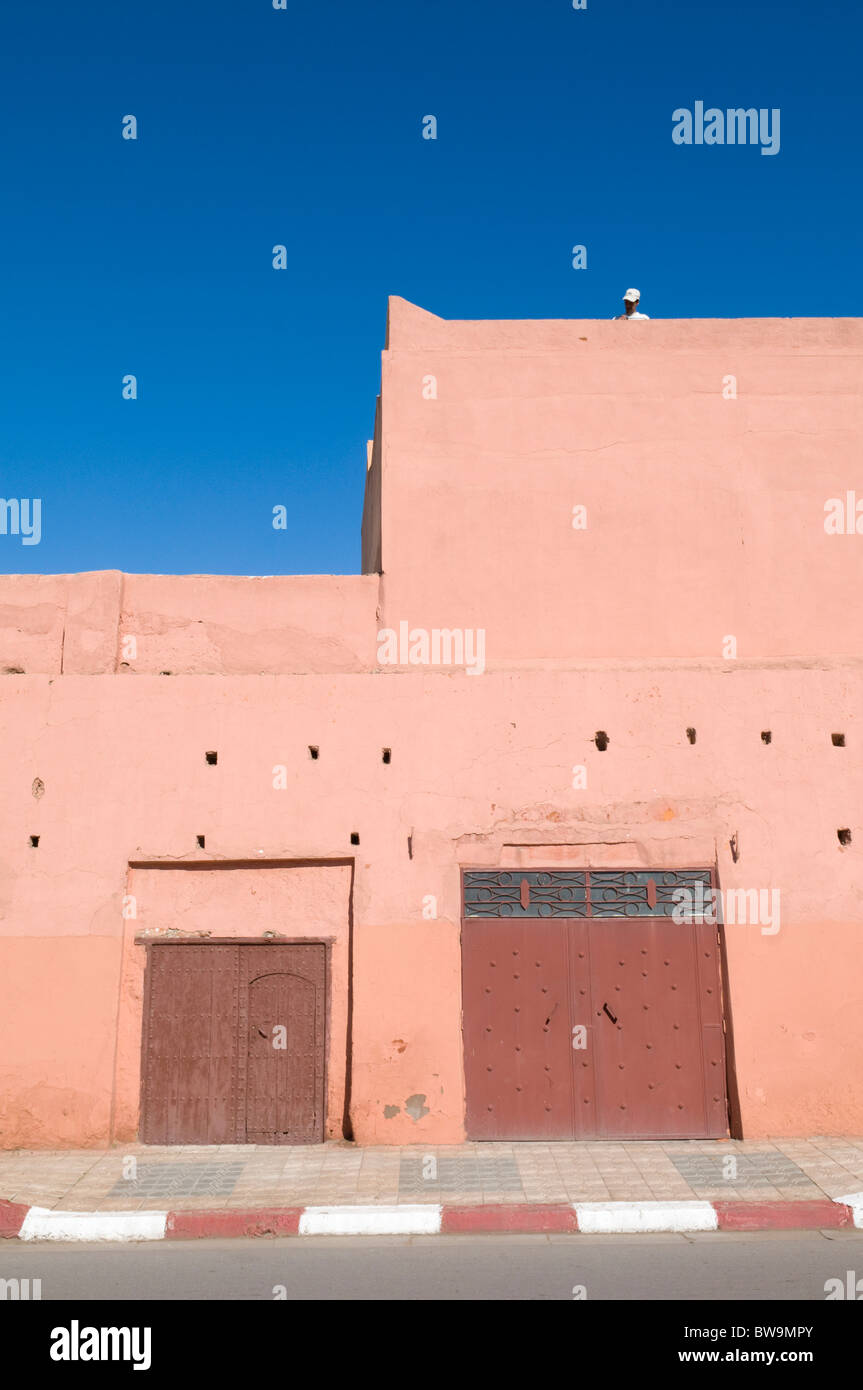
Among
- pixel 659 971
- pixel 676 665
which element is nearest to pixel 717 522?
pixel 676 665

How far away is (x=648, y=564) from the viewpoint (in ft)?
35.6

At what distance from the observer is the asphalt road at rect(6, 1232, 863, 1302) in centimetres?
600


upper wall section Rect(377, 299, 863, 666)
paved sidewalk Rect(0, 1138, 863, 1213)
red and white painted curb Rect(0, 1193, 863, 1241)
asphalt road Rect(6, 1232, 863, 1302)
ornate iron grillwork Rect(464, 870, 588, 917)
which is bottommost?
asphalt road Rect(6, 1232, 863, 1302)

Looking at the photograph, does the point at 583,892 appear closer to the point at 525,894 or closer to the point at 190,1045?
the point at 525,894

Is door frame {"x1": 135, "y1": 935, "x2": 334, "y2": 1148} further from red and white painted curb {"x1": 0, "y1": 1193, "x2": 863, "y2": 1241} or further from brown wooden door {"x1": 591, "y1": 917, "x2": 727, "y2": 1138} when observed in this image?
brown wooden door {"x1": 591, "y1": 917, "x2": 727, "y2": 1138}

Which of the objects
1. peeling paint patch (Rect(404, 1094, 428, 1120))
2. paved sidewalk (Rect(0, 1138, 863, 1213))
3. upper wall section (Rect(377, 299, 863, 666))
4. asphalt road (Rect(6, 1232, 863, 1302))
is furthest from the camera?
upper wall section (Rect(377, 299, 863, 666))

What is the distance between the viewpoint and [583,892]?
9.57 meters

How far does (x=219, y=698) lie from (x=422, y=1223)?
15.6 feet

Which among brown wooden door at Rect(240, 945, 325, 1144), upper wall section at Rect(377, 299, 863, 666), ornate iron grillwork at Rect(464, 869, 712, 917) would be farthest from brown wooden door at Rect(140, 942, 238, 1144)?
upper wall section at Rect(377, 299, 863, 666)

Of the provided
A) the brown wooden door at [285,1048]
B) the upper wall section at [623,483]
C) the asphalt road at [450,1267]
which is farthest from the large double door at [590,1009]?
the upper wall section at [623,483]

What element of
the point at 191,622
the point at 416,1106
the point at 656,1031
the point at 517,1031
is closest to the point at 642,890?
the point at 656,1031

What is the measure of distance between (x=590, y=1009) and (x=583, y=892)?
991 mm

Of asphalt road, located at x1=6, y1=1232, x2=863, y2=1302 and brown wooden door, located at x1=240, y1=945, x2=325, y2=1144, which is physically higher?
brown wooden door, located at x1=240, y1=945, x2=325, y2=1144

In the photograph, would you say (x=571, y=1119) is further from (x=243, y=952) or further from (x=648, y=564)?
(x=648, y=564)
